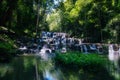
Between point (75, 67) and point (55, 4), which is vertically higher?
point (55, 4)

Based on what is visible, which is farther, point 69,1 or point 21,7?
point 69,1

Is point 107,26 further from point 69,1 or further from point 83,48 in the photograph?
point 69,1

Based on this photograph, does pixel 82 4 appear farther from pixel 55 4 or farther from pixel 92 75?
pixel 92 75

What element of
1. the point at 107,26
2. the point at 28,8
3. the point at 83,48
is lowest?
the point at 83,48

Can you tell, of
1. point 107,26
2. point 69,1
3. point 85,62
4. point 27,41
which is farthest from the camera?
point 69,1

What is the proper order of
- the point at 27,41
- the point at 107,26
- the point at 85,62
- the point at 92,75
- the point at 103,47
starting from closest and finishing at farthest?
the point at 92,75 → the point at 85,62 → the point at 27,41 → the point at 103,47 → the point at 107,26

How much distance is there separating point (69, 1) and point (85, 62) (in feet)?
145

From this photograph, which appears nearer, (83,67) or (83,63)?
(83,67)

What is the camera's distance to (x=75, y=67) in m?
21.0

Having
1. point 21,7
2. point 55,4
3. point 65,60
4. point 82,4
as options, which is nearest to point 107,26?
point 82,4

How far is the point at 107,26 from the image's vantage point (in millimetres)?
51656

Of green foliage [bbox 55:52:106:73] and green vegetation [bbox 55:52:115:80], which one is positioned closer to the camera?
green vegetation [bbox 55:52:115:80]

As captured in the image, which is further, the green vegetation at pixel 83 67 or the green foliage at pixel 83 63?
the green foliage at pixel 83 63

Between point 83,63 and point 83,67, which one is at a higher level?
point 83,63
